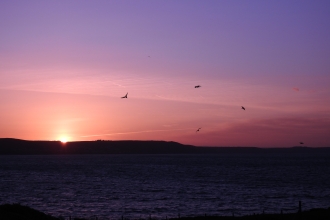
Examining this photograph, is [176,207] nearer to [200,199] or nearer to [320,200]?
[200,199]

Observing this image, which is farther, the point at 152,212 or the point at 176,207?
the point at 176,207

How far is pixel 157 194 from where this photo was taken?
6838 centimetres

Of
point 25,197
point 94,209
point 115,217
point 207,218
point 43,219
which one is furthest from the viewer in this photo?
point 25,197

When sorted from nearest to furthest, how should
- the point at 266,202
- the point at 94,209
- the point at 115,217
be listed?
1. the point at 115,217
2. the point at 94,209
3. the point at 266,202

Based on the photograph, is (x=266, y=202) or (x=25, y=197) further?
(x=25, y=197)

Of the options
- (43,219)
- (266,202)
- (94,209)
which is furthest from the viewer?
(266,202)

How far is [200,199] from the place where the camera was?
6200 cm

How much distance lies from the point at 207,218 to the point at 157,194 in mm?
34543

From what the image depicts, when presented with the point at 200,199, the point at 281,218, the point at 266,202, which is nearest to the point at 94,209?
the point at 200,199

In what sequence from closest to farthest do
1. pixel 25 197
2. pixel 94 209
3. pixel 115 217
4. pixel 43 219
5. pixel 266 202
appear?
pixel 43 219
pixel 115 217
pixel 94 209
pixel 266 202
pixel 25 197

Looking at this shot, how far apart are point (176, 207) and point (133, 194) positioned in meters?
16.1

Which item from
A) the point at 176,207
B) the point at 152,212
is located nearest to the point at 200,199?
the point at 176,207

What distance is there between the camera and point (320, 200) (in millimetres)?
60281

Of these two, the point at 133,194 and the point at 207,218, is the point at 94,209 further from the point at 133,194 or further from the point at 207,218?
the point at 207,218
